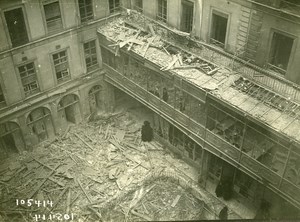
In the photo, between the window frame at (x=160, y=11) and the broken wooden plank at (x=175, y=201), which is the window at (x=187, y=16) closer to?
the window frame at (x=160, y=11)

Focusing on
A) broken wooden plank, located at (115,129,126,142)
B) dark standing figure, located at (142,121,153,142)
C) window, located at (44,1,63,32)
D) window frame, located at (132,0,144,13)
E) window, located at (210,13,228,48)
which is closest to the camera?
window, located at (210,13,228,48)

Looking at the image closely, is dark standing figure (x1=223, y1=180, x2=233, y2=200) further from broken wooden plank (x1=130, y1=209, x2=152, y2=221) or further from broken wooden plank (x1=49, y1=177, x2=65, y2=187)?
broken wooden plank (x1=49, y1=177, x2=65, y2=187)

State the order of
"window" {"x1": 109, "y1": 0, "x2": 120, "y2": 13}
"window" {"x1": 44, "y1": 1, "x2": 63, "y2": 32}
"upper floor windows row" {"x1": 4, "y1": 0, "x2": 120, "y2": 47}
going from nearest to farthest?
1. "upper floor windows row" {"x1": 4, "y1": 0, "x2": 120, "y2": 47}
2. "window" {"x1": 44, "y1": 1, "x2": 63, "y2": 32}
3. "window" {"x1": 109, "y1": 0, "x2": 120, "y2": 13}

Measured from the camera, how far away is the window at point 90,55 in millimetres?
30055

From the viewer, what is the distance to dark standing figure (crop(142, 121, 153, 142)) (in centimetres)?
2950

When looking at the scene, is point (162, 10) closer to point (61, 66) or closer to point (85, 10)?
point (85, 10)

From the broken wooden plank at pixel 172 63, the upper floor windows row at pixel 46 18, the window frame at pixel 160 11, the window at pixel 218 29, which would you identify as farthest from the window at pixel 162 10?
the window at pixel 218 29

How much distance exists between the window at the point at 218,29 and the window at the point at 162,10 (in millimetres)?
4946

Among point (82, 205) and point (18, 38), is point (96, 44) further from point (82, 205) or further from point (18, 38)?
point (82, 205)

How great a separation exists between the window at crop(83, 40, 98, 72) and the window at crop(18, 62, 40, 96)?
4.87 meters

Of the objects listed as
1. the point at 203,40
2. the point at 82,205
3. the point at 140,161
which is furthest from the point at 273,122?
the point at 82,205

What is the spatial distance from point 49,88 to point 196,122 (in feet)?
40.4

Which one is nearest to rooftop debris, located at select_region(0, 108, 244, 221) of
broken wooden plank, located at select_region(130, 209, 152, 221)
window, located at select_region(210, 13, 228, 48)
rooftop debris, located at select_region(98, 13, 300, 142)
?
broken wooden plank, located at select_region(130, 209, 152, 221)

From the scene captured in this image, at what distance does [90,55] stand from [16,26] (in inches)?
290
